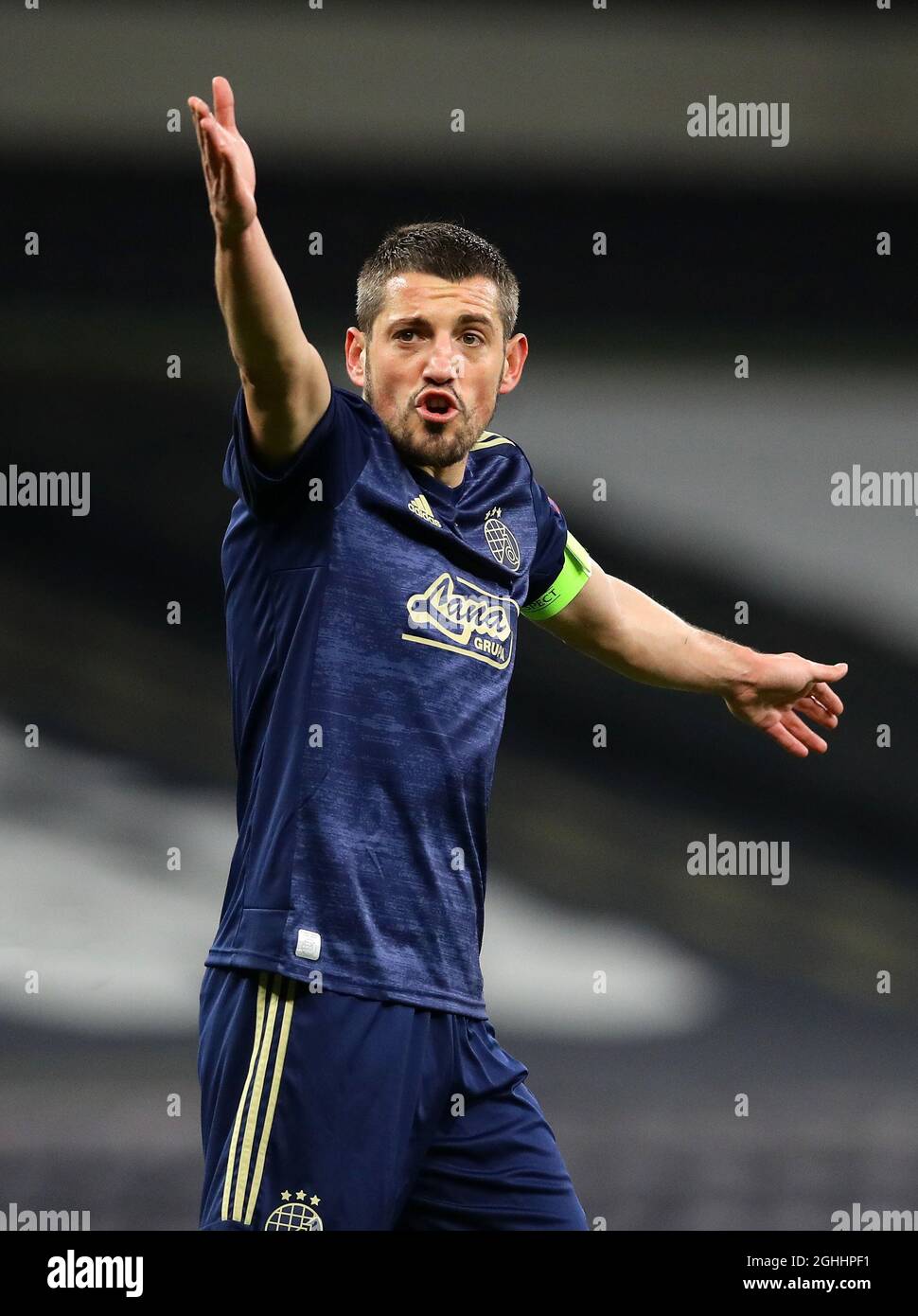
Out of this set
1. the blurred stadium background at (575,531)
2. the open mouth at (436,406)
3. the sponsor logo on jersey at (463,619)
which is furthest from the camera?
the blurred stadium background at (575,531)

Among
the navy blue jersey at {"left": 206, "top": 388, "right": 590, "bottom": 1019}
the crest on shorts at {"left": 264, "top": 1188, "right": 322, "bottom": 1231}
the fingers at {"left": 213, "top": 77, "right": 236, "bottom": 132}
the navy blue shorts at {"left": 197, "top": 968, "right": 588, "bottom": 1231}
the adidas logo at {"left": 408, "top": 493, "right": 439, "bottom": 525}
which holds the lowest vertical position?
the crest on shorts at {"left": 264, "top": 1188, "right": 322, "bottom": 1231}

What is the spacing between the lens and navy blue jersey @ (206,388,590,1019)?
202cm

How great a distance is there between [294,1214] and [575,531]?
127 inches

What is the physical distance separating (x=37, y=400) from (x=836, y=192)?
248 centimetres

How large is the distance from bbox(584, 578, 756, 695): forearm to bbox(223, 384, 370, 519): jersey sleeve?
30.0 inches

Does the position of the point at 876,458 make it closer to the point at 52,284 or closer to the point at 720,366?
the point at 720,366

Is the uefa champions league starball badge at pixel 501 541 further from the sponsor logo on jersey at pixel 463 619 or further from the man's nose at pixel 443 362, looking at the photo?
the man's nose at pixel 443 362

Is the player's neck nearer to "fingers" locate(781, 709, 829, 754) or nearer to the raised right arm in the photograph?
the raised right arm

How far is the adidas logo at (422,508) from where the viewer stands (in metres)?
2.20

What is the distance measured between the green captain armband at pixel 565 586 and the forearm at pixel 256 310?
78cm

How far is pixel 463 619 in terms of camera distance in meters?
2.19

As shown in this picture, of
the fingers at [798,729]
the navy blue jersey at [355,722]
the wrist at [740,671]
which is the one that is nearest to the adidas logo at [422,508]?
the navy blue jersey at [355,722]

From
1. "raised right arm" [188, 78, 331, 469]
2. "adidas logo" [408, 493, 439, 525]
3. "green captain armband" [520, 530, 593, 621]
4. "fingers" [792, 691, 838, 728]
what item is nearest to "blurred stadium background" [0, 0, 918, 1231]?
"fingers" [792, 691, 838, 728]

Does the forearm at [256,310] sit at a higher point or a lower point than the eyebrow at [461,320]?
lower
